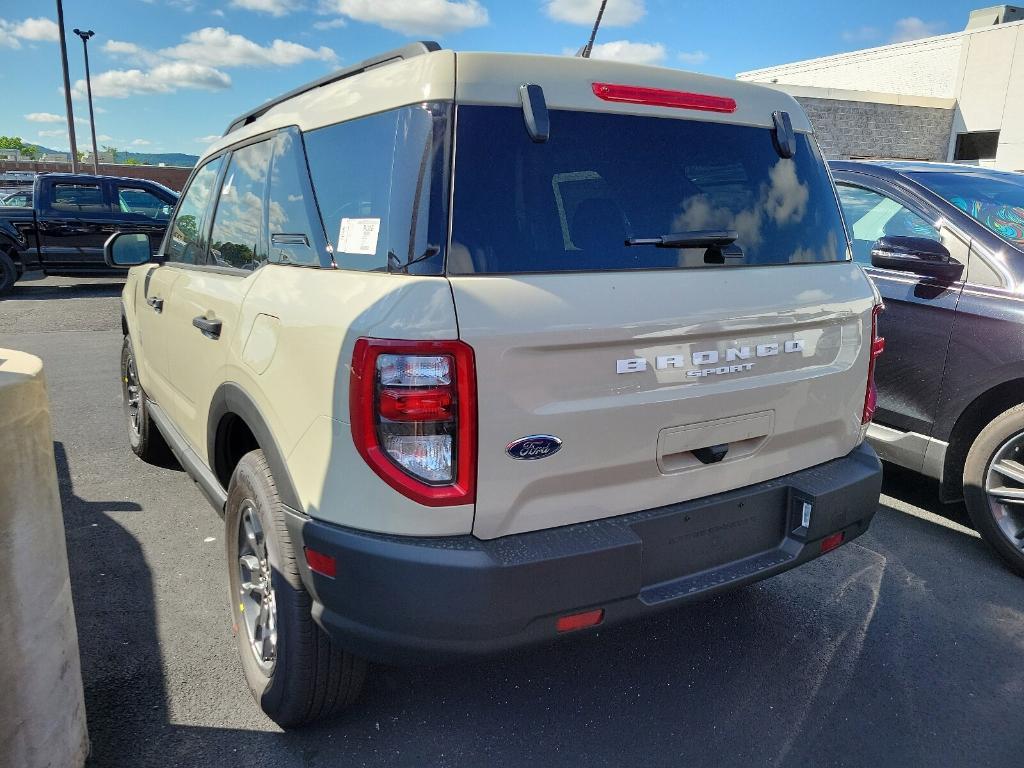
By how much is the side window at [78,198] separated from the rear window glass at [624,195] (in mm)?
12576

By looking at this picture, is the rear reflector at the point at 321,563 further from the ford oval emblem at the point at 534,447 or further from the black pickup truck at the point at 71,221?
the black pickup truck at the point at 71,221

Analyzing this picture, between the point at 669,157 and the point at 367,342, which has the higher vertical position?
the point at 669,157

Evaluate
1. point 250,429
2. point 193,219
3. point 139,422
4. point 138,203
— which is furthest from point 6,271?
point 250,429

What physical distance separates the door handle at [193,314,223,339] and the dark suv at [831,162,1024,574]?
127 inches

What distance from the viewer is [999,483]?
3.58 metres

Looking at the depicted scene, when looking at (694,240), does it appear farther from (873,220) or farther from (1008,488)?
(873,220)

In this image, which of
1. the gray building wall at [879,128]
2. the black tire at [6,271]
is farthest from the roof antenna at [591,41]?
the gray building wall at [879,128]

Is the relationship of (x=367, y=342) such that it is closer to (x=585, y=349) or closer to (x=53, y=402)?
(x=585, y=349)

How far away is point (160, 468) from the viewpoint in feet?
15.6

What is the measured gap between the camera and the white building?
25062 millimetres

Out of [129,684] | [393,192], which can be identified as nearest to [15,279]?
[129,684]

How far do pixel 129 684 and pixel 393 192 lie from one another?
1.92 meters

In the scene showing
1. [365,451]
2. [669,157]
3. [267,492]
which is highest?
[669,157]

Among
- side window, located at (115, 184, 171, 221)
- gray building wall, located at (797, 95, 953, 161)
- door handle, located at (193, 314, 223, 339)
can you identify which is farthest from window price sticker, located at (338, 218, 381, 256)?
gray building wall, located at (797, 95, 953, 161)
